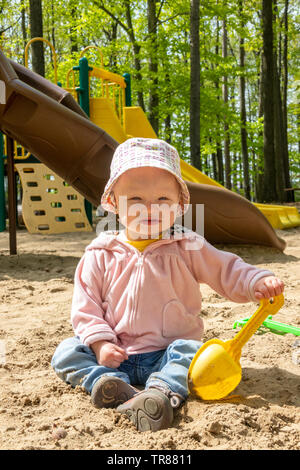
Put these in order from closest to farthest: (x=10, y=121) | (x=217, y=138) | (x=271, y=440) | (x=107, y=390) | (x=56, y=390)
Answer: (x=271, y=440) < (x=107, y=390) < (x=56, y=390) < (x=10, y=121) < (x=217, y=138)

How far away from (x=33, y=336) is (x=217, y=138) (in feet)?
42.5

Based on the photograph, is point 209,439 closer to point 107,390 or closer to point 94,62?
point 107,390

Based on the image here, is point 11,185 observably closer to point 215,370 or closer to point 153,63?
point 215,370

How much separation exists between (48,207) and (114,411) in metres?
5.69

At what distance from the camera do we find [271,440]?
4.38 feet

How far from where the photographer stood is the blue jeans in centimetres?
162

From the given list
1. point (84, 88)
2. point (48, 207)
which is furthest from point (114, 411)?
point (84, 88)

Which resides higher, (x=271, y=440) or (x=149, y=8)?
(x=149, y=8)

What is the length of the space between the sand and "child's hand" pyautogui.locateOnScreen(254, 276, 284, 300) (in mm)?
359

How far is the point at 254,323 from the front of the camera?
5.45ft

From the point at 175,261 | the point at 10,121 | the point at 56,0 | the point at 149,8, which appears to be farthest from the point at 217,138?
the point at 175,261

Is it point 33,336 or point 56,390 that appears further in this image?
point 33,336

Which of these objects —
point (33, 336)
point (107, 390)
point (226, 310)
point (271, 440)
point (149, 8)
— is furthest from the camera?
point (149, 8)

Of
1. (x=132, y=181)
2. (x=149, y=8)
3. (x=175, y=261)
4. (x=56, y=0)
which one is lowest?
(x=175, y=261)
